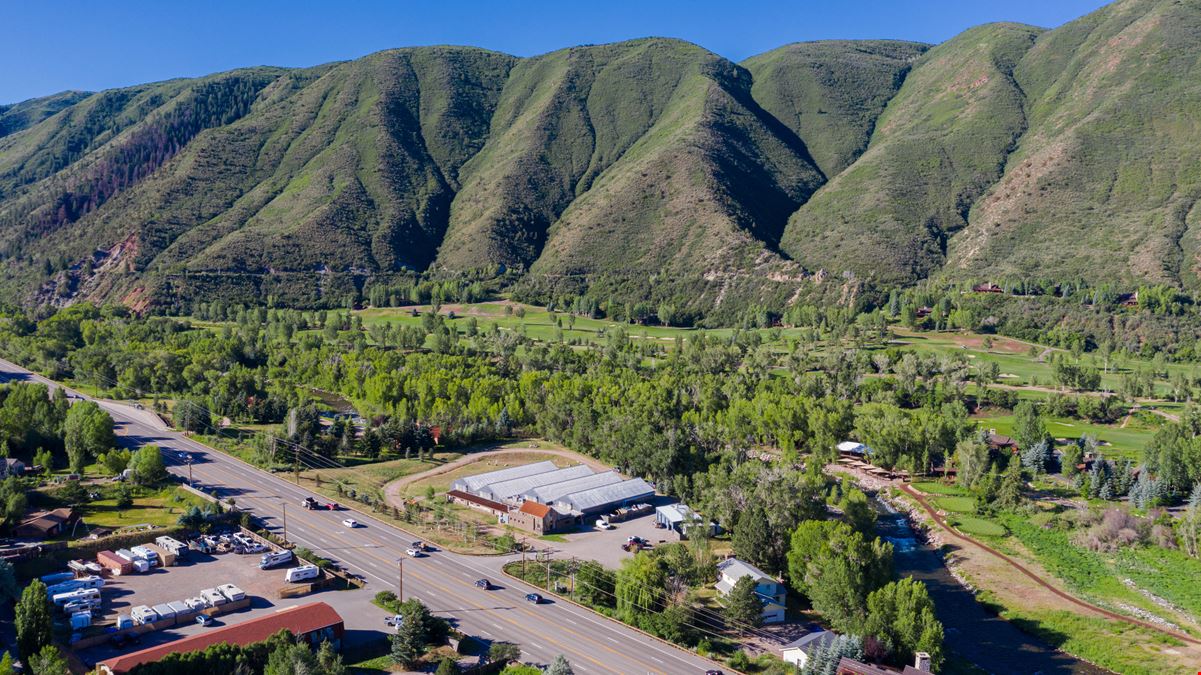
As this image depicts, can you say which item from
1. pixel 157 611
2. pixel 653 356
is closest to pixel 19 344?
pixel 653 356

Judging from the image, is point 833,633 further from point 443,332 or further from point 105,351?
point 105,351

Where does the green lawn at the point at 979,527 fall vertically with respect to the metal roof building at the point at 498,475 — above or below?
below

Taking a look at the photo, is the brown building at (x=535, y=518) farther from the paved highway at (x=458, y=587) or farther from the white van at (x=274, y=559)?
the white van at (x=274, y=559)

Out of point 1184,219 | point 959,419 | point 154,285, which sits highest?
point 1184,219

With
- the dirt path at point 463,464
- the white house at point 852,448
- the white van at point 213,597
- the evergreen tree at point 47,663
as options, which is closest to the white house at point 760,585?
the dirt path at point 463,464

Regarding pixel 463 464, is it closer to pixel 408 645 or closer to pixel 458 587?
pixel 458 587

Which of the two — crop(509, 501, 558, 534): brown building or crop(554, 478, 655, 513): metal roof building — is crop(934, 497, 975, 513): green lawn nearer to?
crop(554, 478, 655, 513): metal roof building
